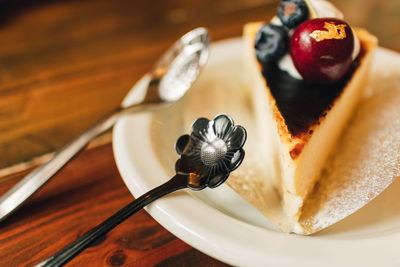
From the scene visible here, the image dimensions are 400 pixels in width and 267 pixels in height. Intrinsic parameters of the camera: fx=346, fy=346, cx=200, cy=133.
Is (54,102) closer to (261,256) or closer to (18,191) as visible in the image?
(18,191)

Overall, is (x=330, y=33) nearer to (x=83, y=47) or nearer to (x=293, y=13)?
(x=293, y=13)

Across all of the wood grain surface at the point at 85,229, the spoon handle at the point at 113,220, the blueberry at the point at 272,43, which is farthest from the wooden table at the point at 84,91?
the blueberry at the point at 272,43

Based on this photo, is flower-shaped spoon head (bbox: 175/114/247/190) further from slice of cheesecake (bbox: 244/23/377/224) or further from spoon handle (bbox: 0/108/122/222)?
spoon handle (bbox: 0/108/122/222)

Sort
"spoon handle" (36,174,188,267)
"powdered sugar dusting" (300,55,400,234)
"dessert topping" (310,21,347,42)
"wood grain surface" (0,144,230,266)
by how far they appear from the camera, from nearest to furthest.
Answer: "spoon handle" (36,174,188,267) < "wood grain surface" (0,144,230,266) < "powdered sugar dusting" (300,55,400,234) < "dessert topping" (310,21,347,42)

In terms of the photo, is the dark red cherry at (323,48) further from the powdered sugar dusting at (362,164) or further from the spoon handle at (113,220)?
the spoon handle at (113,220)

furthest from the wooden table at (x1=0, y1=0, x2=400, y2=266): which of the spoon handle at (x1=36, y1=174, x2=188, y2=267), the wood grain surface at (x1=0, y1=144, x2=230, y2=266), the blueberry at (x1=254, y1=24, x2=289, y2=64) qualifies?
the blueberry at (x1=254, y1=24, x2=289, y2=64)

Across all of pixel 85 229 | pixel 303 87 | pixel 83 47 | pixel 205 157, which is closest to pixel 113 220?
pixel 85 229
